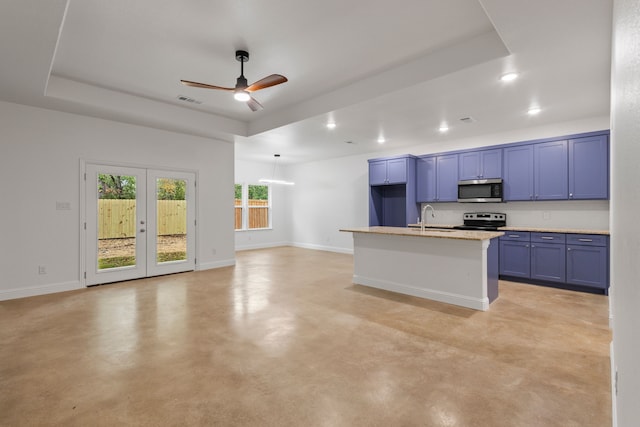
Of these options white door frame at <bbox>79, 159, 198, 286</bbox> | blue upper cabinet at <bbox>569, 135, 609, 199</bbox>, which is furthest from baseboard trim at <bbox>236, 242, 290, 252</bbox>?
blue upper cabinet at <bbox>569, 135, 609, 199</bbox>

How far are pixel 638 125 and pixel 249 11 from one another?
3.09 meters

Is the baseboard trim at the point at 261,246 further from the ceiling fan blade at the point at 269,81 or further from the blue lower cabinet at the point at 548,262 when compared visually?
the blue lower cabinet at the point at 548,262

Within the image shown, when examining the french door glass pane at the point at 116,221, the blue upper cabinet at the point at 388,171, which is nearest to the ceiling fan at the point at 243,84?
the french door glass pane at the point at 116,221

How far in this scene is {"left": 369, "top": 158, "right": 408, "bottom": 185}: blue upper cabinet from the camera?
22.5ft

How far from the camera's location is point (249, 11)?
2844mm

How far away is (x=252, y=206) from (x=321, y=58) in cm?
656

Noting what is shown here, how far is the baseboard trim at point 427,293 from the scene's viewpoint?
3.87m

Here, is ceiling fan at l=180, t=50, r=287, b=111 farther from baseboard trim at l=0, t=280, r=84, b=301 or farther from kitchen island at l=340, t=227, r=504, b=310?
baseboard trim at l=0, t=280, r=84, b=301

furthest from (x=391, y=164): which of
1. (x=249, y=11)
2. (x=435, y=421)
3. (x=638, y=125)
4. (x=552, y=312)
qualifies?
(x=638, y=125)

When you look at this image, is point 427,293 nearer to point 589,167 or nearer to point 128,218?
point 589,167

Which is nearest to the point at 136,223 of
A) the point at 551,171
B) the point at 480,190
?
the point at 480,190

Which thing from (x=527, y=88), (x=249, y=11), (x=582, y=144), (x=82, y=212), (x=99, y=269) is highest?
(x=249, y=11)

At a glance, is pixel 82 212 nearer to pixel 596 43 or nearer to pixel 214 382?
pixel 214 382

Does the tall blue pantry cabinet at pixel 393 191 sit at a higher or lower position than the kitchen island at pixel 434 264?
higher
